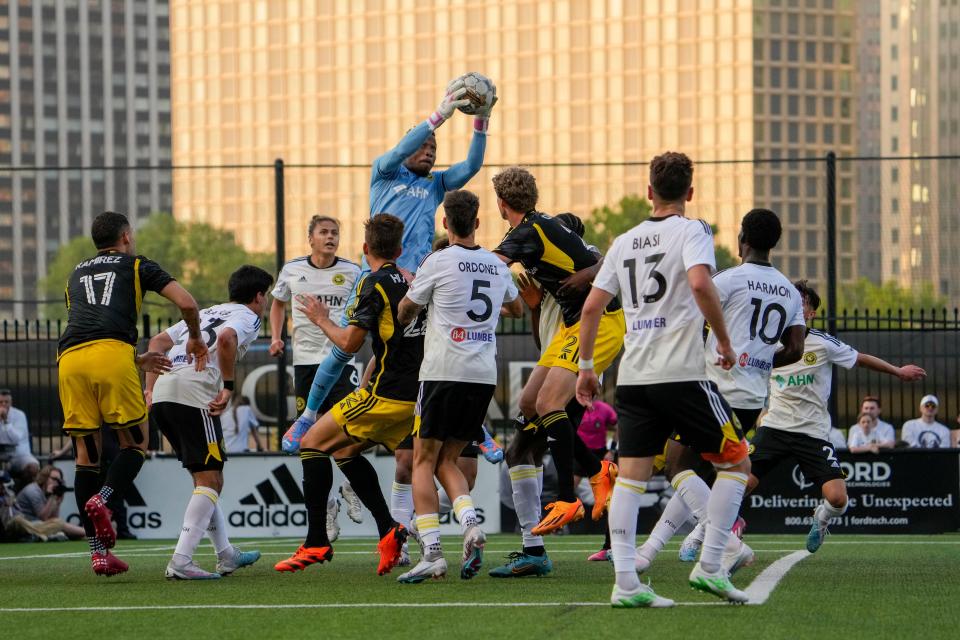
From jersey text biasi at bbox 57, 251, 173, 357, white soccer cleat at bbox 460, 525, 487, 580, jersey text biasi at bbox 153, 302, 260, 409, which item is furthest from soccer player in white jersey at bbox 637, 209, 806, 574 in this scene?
jersey text biasi at bbox 57, 251, 173, 357

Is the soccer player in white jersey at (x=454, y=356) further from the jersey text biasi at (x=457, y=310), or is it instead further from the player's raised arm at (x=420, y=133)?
the player's raised arm at (x=420, y=133)

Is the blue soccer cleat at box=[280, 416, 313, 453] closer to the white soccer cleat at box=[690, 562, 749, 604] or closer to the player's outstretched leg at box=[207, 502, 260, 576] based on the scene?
the player's outstretched leg at box=[207, 502, 260, 576]

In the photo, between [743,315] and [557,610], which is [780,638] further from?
[743,315]

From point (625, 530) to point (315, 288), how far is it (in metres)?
6.21

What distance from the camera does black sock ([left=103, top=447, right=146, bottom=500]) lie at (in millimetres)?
9602

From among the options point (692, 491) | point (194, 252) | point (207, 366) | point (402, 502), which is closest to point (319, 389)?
point (402, 502)

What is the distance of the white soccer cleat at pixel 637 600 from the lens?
7129mm

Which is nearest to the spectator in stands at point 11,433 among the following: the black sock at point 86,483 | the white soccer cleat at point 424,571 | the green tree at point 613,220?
the black sock at point 86,483

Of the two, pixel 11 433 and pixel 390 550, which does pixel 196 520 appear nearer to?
pixel 390 550

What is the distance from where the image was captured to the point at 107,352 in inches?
374

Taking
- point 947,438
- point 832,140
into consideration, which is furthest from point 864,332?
point 832,140

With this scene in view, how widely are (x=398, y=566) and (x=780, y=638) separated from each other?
437cm

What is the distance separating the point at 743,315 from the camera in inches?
347

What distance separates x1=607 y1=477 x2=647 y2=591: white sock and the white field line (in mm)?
685
